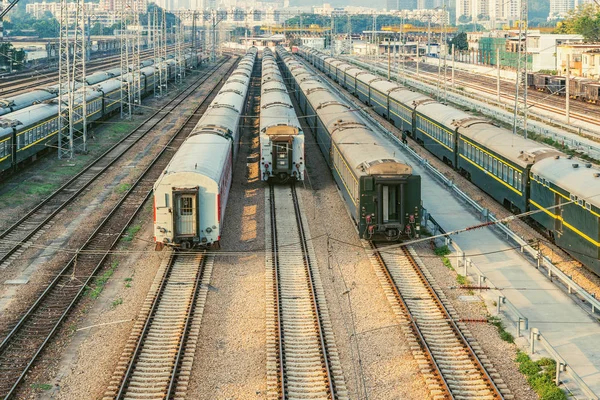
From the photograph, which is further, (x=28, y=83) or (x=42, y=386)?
(x=28, y=83)

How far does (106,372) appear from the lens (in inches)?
682

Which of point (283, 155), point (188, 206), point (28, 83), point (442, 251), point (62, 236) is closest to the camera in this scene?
point (188, 206)

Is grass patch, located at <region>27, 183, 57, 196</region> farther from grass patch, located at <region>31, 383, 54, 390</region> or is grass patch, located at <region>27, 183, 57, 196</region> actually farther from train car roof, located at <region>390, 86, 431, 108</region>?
train car roof, located at <region>390, 86, 431, 108</region>

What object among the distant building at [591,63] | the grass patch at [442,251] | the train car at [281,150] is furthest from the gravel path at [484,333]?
the distant building at [591,63]

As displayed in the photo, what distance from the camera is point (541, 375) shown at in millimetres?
16750

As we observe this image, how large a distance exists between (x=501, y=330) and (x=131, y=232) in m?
16.1

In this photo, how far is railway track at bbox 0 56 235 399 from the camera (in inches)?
698

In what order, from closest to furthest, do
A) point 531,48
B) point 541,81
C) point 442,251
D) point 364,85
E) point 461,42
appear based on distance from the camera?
point 442,251 → point 364,85 → point 541,81 → point 531,48 → point 461,42

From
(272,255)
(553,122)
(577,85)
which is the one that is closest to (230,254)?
(272,255)

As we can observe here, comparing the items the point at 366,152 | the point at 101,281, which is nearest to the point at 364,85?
the point at 366,152

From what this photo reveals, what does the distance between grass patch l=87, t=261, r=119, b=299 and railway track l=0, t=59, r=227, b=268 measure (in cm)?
376

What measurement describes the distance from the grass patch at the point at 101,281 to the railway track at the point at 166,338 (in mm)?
1743

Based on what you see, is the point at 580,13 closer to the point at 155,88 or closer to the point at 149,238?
the point at 155,88

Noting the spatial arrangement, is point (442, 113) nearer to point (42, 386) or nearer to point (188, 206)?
point (188, 206)
